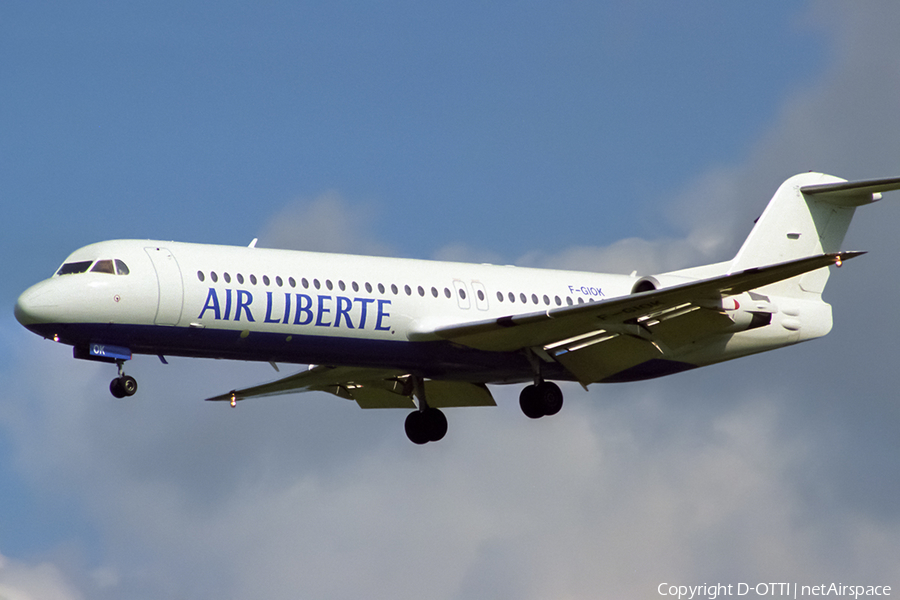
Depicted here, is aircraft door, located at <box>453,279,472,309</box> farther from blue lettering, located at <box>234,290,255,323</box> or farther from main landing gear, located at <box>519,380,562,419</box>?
blue lettering, located at <box>234,290,255,323</box>

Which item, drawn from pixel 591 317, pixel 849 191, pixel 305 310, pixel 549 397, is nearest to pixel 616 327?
pixel 591 317

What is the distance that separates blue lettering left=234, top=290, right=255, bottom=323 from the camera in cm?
2566

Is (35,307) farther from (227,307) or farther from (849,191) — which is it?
(849,191)

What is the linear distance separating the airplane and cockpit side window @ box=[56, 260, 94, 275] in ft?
0.14

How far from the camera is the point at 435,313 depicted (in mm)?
27938

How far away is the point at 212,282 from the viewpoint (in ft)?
84.0

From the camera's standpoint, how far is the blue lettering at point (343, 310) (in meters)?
26.6

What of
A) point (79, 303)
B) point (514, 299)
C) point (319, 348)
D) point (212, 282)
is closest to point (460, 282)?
point (514, 299)

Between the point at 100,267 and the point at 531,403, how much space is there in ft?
31.2

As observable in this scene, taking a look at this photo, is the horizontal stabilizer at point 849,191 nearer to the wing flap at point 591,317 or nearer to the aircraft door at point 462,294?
the wing flap at point 591,317

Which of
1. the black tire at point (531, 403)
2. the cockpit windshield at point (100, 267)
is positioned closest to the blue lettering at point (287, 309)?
the cockpit windshield at point (100, 267)

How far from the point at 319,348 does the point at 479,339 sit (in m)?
3.39

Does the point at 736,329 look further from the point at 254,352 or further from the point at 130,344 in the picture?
the point at 130,344

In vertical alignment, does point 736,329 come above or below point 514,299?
below
